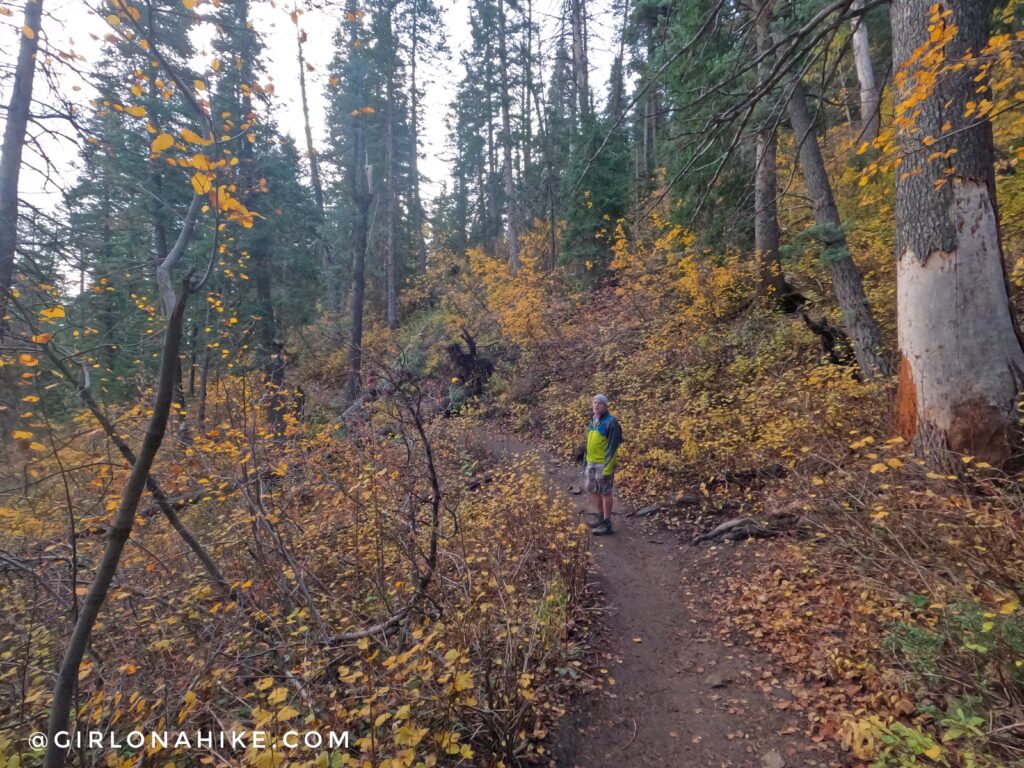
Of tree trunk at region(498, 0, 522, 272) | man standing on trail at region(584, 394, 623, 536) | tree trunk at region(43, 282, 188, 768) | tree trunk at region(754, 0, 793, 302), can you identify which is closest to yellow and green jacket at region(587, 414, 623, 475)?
man standing on trail at region(584, 394, 623, 536)

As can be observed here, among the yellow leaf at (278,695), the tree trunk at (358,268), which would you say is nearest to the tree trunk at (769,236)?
the yellow leaf at (278,695)

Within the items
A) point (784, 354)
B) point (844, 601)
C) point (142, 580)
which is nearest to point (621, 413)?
point (784, 354)

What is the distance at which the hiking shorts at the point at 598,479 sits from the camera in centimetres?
577

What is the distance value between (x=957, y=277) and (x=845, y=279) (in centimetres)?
299

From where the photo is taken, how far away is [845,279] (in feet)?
20.6

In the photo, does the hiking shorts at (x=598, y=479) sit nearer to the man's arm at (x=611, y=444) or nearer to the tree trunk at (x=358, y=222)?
the man's arm at (x=611, y=444)

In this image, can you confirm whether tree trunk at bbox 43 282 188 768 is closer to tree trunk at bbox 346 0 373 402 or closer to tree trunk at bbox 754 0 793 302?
tree trunk at bbox 754 0 793 302

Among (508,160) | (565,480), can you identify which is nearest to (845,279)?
(565,480)

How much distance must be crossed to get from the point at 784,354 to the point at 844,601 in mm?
4623

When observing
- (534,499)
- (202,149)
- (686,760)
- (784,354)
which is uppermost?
(202,149)

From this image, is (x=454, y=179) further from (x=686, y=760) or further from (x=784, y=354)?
(x=686, y=760)

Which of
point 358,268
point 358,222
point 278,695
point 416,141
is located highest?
point 416,141

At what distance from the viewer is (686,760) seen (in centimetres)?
285
